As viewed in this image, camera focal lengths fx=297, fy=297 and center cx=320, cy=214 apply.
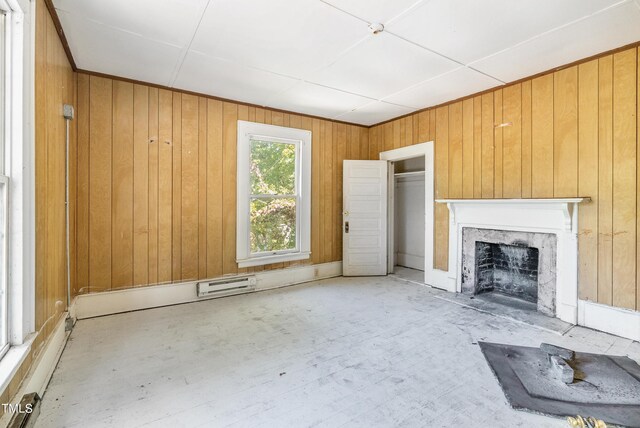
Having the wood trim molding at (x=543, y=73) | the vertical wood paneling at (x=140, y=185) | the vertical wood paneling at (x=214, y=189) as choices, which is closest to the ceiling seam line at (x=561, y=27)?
the wood trim molding at (x=543, y=73)

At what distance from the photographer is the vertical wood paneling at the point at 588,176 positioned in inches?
111

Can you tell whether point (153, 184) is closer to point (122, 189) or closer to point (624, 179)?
point (122, 189)

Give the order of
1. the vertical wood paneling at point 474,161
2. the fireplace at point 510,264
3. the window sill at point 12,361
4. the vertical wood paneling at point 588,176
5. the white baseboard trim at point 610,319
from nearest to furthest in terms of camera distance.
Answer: the window sill at point 12,361 < the white baseboard trim at point 610,319 < the vertical wood paneling at point 474,161 < the vertical wood paneling at point 588,176 < the fireplace at point 510,264

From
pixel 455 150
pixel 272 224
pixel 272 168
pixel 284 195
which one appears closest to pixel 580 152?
pixel 455 150

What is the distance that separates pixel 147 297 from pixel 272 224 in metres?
1.77

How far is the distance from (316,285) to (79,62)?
12.2ft

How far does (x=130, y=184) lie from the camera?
10.8 feet

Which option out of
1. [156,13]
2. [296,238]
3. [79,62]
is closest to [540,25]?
[156,13]

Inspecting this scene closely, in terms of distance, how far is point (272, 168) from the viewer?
168 inches

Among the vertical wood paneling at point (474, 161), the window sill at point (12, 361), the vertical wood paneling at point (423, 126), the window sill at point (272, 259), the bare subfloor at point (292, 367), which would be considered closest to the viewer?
the window sill at point (12, 361)

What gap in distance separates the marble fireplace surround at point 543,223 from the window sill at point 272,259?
6.94 ft

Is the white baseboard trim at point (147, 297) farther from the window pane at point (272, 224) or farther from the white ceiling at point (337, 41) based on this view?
the white ceiling at point (337, 41)

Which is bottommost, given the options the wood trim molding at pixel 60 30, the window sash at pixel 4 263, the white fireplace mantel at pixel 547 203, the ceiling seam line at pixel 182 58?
the window sash at pixel 4 263

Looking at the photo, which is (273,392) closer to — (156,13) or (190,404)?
(190,404)
